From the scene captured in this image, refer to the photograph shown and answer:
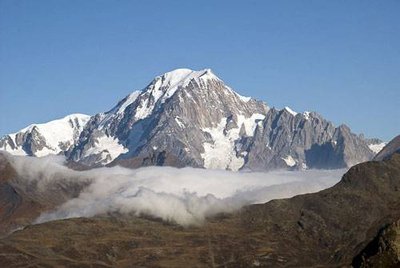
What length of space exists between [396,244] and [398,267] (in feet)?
19.0

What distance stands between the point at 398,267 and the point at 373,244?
15.9 meters

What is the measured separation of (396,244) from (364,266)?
7307 mm

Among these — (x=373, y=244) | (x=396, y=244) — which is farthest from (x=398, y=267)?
(x=373, y=244)

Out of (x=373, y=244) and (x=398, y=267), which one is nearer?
(x=398, y=267)

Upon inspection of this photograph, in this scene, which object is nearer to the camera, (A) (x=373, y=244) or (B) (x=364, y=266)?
(B) (x=364, y=266)

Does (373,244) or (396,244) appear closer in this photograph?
(396,244)

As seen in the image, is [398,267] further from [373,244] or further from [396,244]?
[373,244]

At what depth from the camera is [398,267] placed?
469ft

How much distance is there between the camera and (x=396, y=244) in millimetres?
147500

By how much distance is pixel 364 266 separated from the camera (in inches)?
5802

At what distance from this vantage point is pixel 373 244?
521 ft

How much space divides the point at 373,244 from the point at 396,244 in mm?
11508
